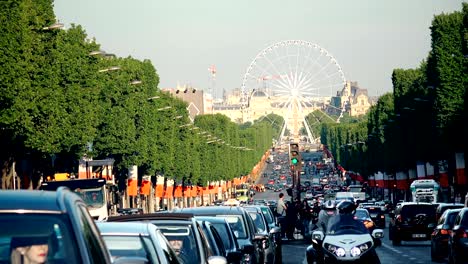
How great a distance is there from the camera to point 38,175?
8225cm

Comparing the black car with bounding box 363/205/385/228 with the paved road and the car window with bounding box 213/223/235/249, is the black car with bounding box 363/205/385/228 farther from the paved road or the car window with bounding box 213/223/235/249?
the car window with bounding box 213/223/235/249

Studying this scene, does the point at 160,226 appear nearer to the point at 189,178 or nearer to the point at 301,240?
the point at 301,240

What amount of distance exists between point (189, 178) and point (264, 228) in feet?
423

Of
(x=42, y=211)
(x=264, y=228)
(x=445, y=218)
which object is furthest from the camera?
(x=445, y=218)

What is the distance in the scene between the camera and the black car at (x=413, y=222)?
5962cm

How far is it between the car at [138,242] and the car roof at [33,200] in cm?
382

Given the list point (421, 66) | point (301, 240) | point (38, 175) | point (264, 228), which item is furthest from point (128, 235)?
point (421, 66)

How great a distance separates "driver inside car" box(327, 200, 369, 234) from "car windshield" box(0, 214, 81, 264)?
18.3m

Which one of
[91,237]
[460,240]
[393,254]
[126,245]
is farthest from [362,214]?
[91,237]

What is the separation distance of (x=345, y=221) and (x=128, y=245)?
1367 centimetres

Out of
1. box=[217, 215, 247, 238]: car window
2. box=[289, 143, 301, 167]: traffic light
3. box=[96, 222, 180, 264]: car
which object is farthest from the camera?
box=[289, 143, 301, 167]: traffic light

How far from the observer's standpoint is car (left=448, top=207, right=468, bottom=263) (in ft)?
107

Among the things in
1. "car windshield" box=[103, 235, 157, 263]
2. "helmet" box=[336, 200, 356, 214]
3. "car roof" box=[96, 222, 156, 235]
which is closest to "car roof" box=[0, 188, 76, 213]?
"car windshield" box=[103, 235, 157, 263]

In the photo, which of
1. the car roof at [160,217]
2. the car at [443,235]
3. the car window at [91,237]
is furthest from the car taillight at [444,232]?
the car window at [91,237]
